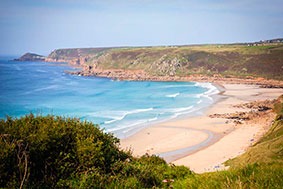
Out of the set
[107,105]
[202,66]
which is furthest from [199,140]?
[202,66]

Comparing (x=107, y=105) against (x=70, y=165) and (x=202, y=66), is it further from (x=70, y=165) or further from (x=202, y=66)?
(x=202, y=66)

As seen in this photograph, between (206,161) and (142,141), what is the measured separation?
10.3 m

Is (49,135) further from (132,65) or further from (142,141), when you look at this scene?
(132,65)

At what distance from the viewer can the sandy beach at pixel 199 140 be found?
963 inches

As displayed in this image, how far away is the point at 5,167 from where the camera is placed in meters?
6.36

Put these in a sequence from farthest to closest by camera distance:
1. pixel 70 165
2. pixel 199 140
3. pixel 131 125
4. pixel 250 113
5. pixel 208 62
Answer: pixel 208 62 → pixel 250 113 → pixel 131 125 → pixel 199 140 → pixel 70 165

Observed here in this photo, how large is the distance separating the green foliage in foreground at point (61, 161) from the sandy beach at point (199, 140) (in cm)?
1419

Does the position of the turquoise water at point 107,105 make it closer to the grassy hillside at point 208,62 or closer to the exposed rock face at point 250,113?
the exposed rock face at point 250,113

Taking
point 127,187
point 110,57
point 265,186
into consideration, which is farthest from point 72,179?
point 110,57

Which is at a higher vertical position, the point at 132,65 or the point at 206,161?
the point at 132,65

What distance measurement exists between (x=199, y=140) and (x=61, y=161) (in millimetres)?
25736

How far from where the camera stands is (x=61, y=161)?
7836mm

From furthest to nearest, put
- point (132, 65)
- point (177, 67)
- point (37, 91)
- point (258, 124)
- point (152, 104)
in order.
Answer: point (132, 65), point (177, 67), point (37, 91), point (152, 104), point (258, 124)

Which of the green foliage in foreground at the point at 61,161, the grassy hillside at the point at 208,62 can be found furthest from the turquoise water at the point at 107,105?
the grassy hillside at the point at 208,62
